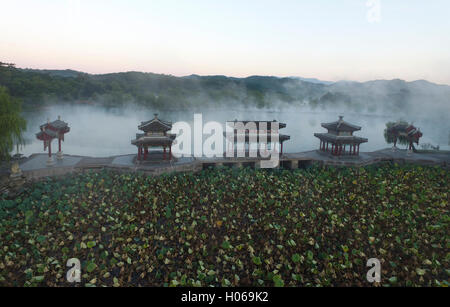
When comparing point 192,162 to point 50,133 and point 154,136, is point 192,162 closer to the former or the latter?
point 154,136

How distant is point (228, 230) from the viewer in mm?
16078

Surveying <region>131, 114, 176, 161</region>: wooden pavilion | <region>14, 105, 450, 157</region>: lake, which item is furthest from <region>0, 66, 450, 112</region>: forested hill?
<region>131, 114, 176, 161</region>: wooden pavilion

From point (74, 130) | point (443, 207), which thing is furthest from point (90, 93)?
point (443, 207)

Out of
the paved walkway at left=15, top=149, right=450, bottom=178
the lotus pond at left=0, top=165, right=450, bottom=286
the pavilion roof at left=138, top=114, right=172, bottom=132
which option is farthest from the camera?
the pavilion roof at left=138, top=114, right=172, bottom=132

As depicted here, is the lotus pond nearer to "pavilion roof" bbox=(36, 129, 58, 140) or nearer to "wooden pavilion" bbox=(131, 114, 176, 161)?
"wooden pavilion" bbox=(131, 114, 176, 161)

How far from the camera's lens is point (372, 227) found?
16062 millimetres

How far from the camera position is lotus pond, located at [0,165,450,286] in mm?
12594

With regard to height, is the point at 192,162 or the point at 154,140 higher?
the point at 154,140

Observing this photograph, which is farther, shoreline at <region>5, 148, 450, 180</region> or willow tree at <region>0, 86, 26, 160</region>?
shoreline at <region>5, 148, 450, 180</region>

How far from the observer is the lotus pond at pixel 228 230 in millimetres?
12594

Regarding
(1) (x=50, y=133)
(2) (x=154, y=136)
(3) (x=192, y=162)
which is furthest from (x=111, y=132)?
(3) (x=192, y=162)

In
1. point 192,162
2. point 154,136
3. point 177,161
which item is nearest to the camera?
point 154,136

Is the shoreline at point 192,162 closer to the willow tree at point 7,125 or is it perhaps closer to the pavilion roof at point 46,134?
the willow tree at point 7,125
